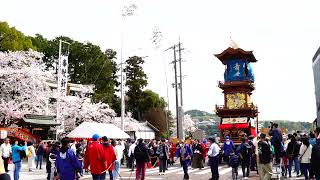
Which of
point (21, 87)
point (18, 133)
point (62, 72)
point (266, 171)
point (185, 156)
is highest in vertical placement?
point (62, 72)

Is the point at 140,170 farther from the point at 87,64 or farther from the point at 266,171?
the point at 87,64

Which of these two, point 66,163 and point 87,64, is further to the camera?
point 87,64

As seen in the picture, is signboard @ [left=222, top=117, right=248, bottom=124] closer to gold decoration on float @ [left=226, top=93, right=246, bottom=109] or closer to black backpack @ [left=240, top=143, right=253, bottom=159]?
gold decoration on float @ [left=226, top=93, right=246, bottom=109]

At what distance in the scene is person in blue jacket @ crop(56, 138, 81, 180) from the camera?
9352 mm

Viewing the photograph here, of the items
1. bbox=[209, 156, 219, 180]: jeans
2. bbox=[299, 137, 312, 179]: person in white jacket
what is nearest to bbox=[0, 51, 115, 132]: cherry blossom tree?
bbox=[209, 156, 219, 180]: jeans

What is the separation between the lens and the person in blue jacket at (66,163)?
30.7ft

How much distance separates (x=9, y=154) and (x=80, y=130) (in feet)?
35.5

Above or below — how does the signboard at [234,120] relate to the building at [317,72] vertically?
below

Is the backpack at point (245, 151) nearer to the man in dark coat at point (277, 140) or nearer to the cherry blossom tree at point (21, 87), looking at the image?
the man in dark coat at point (277, 140)

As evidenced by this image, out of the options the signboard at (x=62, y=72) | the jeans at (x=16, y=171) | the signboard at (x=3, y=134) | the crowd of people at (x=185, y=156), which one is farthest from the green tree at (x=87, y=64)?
the jeans at (x=16, y=171)

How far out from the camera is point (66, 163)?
9.41 metres

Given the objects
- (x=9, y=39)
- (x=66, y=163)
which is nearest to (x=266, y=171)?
(x=66, y=163)

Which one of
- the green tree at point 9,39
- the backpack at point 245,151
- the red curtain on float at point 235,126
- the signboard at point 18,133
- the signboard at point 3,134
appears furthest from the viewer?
the green tree at point 9,39

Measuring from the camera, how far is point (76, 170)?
9547 millimetres
